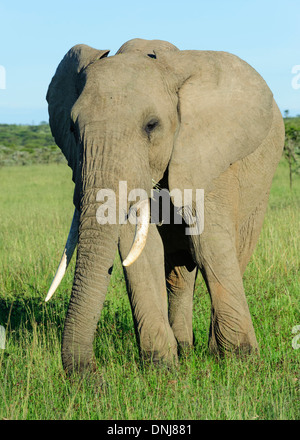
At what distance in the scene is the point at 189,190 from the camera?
4.30 meters

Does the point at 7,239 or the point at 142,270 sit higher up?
the point at 7,239

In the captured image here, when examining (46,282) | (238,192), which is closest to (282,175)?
(46,282)

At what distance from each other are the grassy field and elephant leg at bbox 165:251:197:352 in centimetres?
16

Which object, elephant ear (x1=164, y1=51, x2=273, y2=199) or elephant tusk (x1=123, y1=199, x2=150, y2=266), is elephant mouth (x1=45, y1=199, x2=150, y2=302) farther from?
elephant ear (x1=164, y1=51, x2=273, y2=199)

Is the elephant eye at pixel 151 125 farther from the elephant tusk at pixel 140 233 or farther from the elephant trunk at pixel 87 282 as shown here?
the elephant trunk at pixel 87 282

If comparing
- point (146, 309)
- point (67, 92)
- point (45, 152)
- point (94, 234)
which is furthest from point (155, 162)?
point (45, 152)

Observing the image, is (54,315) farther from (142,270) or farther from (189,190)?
(189,190)

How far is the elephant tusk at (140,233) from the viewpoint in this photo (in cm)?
371

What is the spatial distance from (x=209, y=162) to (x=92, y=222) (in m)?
1.06

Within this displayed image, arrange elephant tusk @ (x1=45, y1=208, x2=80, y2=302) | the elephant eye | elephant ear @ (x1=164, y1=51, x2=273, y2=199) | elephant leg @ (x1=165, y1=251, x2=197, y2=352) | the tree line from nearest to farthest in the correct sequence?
→ elephant tusk @ (x1=45, y1=208, x2=80, y2=302)
the elephant eye
elephant ear @ (x1=164, y1=51, x2=273, y2=199)
elephant leg @ (x1=165, y1=251, x2=197, y2=352)
the tree line

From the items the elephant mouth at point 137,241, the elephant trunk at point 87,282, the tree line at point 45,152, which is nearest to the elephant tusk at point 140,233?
the elephant mouth at point 137,241

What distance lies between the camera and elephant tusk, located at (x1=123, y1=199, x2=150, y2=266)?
146 inches

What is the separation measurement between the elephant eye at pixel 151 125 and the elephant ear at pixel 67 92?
64 centimetres
